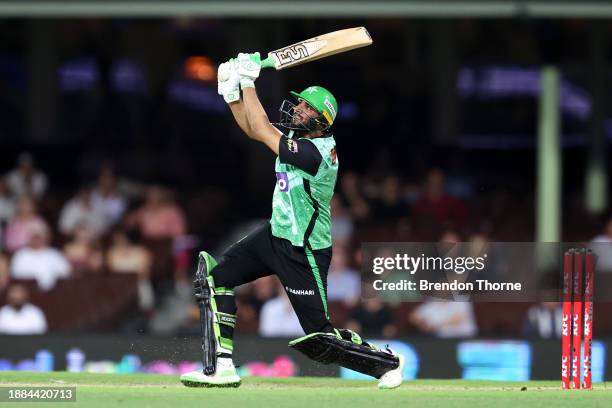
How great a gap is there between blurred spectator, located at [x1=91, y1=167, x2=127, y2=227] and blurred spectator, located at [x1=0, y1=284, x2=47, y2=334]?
233cm

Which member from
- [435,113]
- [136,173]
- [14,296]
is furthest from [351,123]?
[14,296]

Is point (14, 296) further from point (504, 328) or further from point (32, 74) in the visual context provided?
point (32, 74)

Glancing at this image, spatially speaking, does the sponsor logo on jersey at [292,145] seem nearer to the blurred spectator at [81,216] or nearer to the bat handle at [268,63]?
the bat handle at [268,63]

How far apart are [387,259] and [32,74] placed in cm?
1065

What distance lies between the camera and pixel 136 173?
17.2 metres

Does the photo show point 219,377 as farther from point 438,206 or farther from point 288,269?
point 438,206

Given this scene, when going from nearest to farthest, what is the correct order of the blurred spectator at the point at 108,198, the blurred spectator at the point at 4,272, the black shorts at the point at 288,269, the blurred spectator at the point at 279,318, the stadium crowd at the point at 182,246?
the black shorts at the point at 288,269, the stadium crowd at the point at 182,246, the blurred spectator at the point at 279,318, the blurred spectator at the point at 4,272, the blurred spectator at the point at 108,198

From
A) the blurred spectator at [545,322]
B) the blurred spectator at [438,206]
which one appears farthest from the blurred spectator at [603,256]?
the blurred spectator at [438,206]

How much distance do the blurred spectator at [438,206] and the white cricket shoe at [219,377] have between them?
18.9 feet

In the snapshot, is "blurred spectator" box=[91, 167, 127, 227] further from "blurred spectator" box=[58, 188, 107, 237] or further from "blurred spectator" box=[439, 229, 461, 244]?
"blurred spectator" box=[439, 229, 461, 244]

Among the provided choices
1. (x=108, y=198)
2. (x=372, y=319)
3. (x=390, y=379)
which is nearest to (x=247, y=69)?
(x=390, y=379)

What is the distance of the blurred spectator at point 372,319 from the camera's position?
39.3 ft

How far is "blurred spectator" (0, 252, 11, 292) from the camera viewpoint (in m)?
12.9

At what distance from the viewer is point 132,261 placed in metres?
13.6
